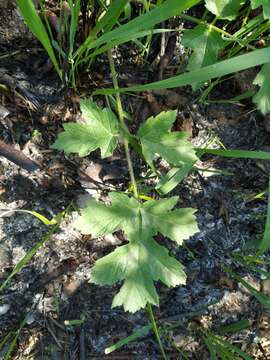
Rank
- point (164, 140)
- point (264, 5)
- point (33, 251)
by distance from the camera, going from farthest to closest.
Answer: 1. point (33, 251)
2. point (164, 140)
3. point (264, 5)

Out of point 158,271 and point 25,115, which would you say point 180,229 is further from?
point 25,115

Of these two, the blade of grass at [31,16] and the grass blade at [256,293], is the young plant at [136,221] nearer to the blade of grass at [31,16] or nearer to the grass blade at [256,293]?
the blade of grass at [31,16]

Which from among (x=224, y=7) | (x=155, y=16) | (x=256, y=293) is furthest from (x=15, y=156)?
(x=256, y=293)

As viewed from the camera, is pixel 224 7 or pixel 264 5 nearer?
pixel 264 5

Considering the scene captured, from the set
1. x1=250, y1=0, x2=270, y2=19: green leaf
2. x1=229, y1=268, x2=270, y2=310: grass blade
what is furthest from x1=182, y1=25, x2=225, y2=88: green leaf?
x1=229, y1=268, x2=270, y2=310: grass blade

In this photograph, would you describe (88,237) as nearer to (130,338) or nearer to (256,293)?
(130,338)

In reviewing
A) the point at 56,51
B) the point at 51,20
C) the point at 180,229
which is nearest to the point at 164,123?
the point at 180,229

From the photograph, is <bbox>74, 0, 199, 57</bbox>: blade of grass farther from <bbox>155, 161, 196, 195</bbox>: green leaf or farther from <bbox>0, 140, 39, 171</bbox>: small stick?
<bbox>0, 140, 39, 171</bbox>: small stick
